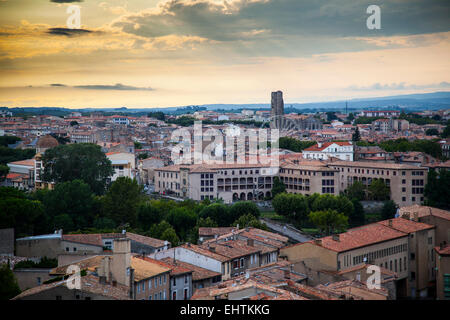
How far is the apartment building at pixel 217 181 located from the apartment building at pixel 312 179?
1.20 m

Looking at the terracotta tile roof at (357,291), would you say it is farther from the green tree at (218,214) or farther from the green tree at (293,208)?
the green tree at (293,208)

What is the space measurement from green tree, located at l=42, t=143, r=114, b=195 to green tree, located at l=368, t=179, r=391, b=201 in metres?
12.9

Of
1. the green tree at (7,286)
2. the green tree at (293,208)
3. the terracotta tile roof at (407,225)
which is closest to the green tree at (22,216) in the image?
the green tree at (7,286)

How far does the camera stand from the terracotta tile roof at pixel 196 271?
13.4 m

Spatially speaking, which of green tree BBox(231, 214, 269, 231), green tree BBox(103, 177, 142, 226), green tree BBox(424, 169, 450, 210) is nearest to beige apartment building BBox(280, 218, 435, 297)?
green tree BBox(231, 214, 269, 231)

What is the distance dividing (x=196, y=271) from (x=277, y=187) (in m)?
20.3

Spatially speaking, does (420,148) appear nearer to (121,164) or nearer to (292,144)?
(292,144)

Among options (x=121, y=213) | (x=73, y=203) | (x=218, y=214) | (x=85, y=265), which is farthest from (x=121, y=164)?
(x=85, y=265)

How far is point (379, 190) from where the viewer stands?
3216cm

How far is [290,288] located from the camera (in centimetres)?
1074

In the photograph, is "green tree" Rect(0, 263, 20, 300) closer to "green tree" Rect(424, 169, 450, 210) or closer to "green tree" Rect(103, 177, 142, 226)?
"green tree" Rect(103, 177, 142, 226)

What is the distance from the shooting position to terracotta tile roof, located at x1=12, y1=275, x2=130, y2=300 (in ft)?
32.6
